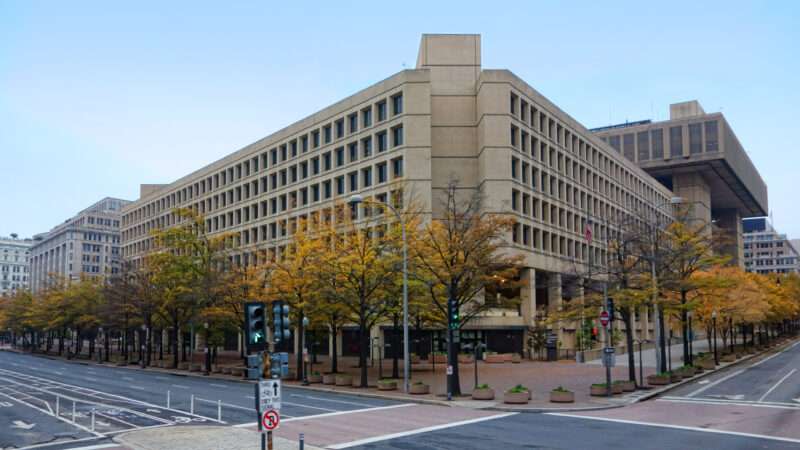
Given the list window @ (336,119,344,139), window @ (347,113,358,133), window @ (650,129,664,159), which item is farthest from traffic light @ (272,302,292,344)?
window @ (650,129,664,159)

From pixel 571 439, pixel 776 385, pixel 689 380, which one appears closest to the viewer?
pixel 571 439

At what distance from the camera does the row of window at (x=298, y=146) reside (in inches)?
2697

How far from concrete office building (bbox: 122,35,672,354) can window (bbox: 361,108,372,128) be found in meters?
→ 0.11

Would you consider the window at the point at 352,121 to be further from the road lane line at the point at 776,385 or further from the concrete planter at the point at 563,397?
the concrete planter at the point at 563,397

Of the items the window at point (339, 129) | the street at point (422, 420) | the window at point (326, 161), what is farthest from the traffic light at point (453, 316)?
the window at point (326, 161)

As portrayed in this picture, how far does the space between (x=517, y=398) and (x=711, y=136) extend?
97.6 m

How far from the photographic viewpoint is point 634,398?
3088cm

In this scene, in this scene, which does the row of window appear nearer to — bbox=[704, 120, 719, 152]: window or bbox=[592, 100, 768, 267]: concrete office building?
bbox=[592, 100, 768, 267]: concrete office building

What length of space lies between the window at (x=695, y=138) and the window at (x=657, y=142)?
459 cm

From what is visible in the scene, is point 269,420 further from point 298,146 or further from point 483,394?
point 298,146

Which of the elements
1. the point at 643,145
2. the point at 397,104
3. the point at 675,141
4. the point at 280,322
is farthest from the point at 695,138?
the point at 280,322

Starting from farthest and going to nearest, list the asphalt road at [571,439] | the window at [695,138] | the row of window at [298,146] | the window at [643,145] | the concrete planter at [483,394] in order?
the window at [643,145]
the window at [695,138]
the row of window at [298,146]
the concrete planter at [483,394]
the asphalt road at [571,439]

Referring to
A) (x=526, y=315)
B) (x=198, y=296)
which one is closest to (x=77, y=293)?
(x=198, y=296)

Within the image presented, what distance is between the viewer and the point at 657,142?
383ft
